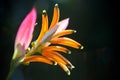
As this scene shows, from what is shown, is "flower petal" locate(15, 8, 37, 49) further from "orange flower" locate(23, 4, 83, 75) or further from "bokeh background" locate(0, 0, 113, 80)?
"bokeh background" locate(0, 0, 113, 80)

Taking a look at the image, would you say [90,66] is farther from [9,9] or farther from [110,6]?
[9,9]

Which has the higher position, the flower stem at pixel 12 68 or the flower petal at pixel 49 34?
the flower petal at pixel 49 34

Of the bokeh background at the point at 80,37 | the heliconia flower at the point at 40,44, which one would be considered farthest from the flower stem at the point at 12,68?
the bokeh background at the point at 80,37

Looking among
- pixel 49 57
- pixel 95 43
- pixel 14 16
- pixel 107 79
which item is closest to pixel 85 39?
pixel 95 43

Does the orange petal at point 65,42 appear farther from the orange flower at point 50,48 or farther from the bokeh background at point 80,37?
the bokeh background at point 80,37

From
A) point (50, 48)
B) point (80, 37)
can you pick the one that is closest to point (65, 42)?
point (50, 48)
